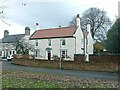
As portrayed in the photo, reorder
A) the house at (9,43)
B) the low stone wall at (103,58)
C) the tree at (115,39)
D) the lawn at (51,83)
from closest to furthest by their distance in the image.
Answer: the lawn at (51,83) < the tree at (115,39) < the low stone wall at (103,58) < the house at (9,43)

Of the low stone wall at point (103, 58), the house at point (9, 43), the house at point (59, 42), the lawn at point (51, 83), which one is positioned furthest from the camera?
the house at point (9, 43)

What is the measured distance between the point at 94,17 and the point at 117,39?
47.2 metres

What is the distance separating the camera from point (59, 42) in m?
58.0

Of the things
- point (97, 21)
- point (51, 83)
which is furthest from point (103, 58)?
point (97, 21)

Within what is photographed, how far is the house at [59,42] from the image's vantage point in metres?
55.9

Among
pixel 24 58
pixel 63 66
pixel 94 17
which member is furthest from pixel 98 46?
pixel 63 66

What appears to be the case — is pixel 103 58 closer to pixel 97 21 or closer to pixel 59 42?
pixel 59 42

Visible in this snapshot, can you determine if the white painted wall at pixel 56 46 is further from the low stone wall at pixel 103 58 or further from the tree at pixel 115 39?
the tree at pixel 115 39

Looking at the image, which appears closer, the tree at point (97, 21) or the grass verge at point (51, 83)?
the grass verge at point (51, 83)

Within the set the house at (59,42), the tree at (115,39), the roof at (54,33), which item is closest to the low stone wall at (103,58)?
the tree at (115,39)

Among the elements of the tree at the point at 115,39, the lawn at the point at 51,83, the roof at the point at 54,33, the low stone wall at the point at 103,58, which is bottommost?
the lawn at the point at 51,83

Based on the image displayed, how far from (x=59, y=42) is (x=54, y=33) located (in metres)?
3.62

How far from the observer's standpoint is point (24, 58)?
144ft

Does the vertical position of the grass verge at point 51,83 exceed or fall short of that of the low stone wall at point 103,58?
it falls short
